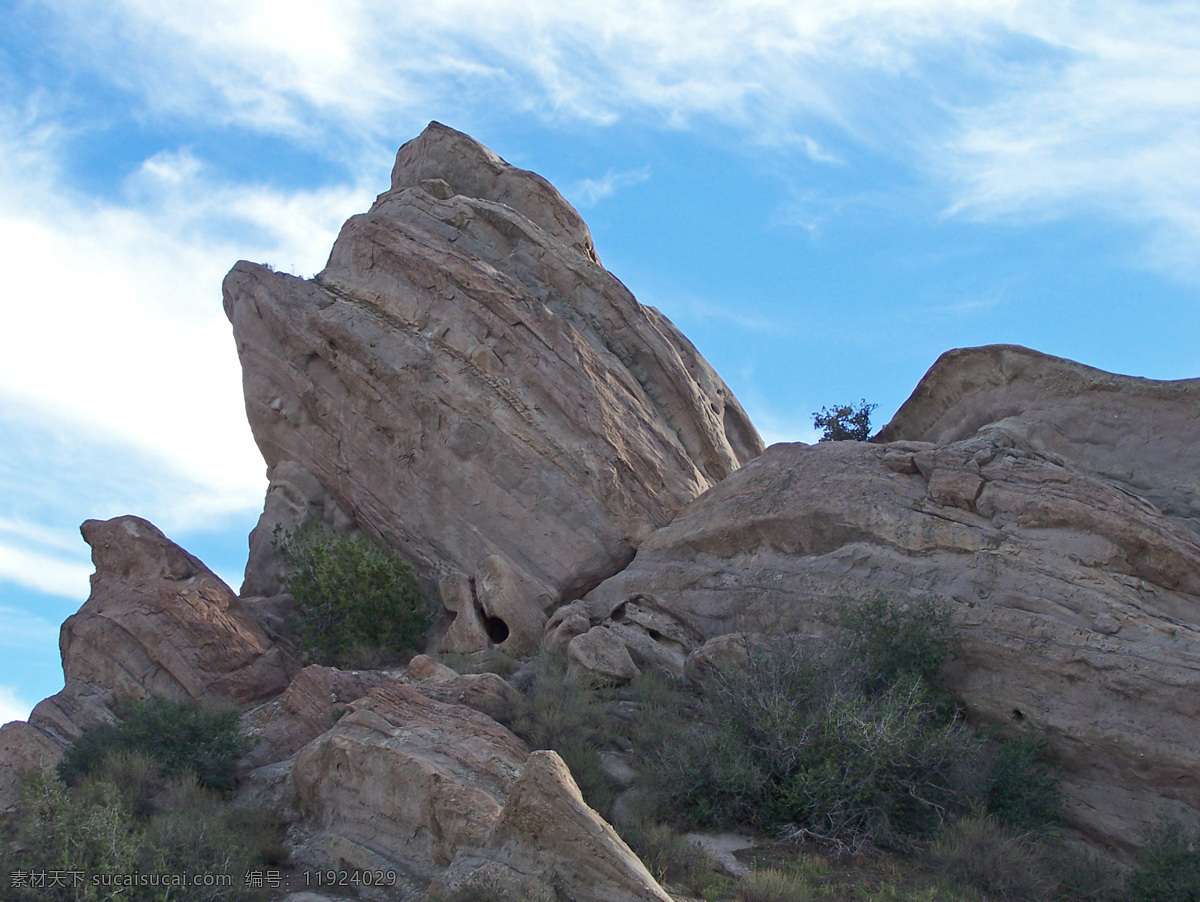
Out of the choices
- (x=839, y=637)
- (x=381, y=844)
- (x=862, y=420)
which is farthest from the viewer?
(x=862, y=420)

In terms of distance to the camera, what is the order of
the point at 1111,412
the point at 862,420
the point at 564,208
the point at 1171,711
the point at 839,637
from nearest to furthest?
1. the point at 1171,711
2. the point at 839,637
3. the point at 1111,412
4. the point at 564,208
5. the point at 862,420

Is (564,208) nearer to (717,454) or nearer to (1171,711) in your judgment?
(717,454)

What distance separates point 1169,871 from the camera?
11.9m

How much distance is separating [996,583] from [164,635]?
1377cm

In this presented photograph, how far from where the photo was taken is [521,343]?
74.1 ft

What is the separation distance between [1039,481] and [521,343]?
10824mm

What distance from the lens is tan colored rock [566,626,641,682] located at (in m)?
16.4

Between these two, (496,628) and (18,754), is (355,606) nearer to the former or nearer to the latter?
(496,628)

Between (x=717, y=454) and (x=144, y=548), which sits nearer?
(x=144, y=548)

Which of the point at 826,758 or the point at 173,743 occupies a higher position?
the point at 173,743

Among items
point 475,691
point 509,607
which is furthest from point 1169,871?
point 509,607

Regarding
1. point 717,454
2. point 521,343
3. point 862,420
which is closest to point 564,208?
point 521,343

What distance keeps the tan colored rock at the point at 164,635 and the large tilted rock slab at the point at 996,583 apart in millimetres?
5494

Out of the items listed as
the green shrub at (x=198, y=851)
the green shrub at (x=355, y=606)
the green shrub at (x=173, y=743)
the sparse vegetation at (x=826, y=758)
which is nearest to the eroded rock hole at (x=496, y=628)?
the green shrub at (x=355, y=606)
